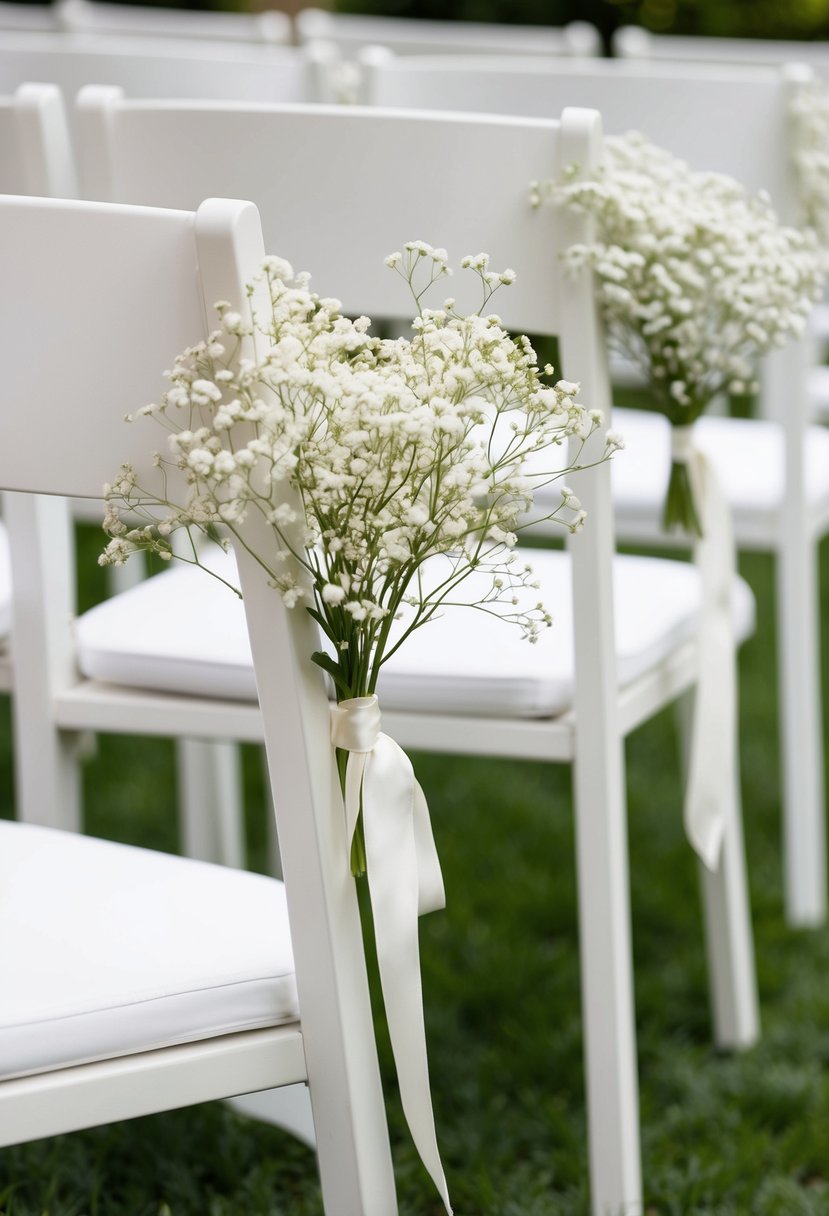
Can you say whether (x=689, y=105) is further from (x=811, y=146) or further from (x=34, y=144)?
(x=34, y=144)

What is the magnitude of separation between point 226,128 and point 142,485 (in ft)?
1.57

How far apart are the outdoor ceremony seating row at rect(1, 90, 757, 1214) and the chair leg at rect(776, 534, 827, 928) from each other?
0.56m

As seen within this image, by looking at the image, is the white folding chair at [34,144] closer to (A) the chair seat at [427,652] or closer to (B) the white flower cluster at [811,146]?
(A) the chair seat at [427,652]

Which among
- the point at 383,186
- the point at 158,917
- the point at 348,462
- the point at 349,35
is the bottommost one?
the point at 158,917

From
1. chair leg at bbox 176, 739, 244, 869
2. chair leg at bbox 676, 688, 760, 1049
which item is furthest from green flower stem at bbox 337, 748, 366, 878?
chair leg at bbox 176, 739, 244, 869

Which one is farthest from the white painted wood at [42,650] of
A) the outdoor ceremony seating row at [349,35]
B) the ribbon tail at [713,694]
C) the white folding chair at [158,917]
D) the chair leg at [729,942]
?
the outdoor ceremony seating row at [349,35]

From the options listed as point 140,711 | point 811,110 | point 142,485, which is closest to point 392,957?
point 142,485

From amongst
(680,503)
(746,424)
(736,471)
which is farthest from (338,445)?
(746,424)

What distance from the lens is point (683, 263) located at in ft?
4.28

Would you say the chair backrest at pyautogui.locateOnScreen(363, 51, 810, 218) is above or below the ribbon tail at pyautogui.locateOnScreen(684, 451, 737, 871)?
above

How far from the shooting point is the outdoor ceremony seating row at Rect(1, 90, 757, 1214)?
1297 millimetres

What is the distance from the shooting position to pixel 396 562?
0.92m

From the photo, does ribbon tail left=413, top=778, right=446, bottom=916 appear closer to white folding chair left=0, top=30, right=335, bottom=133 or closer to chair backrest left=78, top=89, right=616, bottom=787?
chair backrest left=78, top=89, right=616, bottom=787

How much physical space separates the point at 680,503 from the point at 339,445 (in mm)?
755
